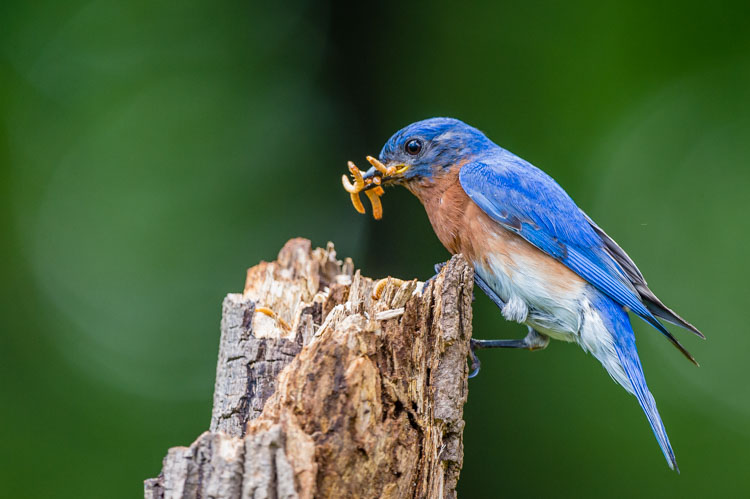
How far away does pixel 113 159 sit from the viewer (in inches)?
274

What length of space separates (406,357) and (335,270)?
160 centimetres

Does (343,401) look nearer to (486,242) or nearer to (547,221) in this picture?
(486,242)

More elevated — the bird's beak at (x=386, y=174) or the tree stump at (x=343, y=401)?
the bird's beak at (x=386, y=174)

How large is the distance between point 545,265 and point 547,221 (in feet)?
0.92

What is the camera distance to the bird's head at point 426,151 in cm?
437

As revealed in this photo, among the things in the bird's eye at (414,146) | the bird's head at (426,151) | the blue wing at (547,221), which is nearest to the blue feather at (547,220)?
the blue wing at (547,221)

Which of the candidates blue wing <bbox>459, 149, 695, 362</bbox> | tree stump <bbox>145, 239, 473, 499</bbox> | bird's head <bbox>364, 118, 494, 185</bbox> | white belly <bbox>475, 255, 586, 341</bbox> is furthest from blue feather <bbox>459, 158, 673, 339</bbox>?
tree stump <bbox>145, 239, 473, 499</bbox>

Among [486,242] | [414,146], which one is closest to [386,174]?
[414,146]

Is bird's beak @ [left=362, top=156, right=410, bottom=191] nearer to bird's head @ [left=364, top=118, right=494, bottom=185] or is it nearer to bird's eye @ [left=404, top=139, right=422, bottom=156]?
bird's head @ [left=364, top=118, right=494, bottom=185]

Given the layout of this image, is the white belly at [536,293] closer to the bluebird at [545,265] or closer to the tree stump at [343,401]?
the bluebird at [545,265]

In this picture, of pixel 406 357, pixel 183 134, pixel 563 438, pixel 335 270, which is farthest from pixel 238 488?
pixel 183 134

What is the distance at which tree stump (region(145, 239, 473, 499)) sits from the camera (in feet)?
6.81

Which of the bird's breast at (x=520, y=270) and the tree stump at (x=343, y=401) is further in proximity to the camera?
the bird's breast at (x=520, y=270)

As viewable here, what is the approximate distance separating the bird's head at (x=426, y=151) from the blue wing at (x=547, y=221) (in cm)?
24
